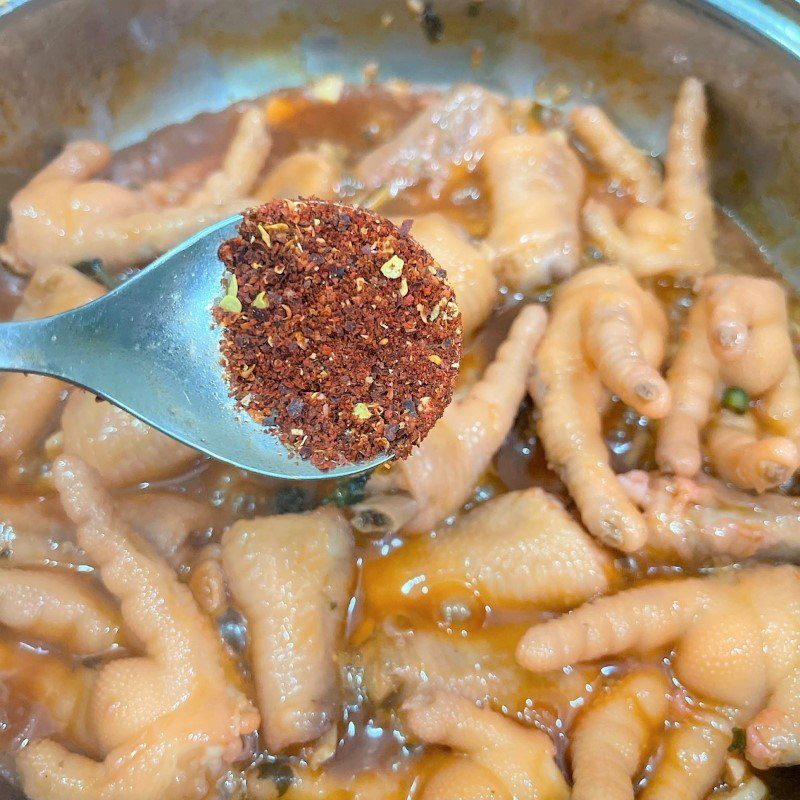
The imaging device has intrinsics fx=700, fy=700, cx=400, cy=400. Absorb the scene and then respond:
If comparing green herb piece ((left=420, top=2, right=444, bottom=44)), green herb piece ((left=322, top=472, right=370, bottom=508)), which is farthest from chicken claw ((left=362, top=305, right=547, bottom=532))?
green herb piece ((left=420, top=2, right=444, bottom=44))

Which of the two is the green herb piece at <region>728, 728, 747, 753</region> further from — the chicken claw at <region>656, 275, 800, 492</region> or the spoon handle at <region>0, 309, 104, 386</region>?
the spoon handle at <region>0, 309, 104, 386</region>

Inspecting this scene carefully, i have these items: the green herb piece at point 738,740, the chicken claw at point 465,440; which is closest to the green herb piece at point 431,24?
the chicken claw at point 465,440

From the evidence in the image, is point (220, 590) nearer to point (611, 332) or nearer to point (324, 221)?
point (324, 221)

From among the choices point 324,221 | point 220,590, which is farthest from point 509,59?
point 220,590

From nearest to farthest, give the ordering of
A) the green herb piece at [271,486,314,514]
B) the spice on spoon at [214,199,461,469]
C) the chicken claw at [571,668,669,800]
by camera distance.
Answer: the spice on spoon at [214,199,461,469] < the chicken claw at [571,668,669,800] < the green herb piece at [271,486,314,514]

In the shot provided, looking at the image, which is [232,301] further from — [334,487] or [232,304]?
[334,487]

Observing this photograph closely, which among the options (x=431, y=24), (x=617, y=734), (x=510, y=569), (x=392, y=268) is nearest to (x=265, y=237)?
(x=392, y=268)

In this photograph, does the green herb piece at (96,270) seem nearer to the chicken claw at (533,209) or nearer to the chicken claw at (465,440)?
the chicken claw at (465,440)
